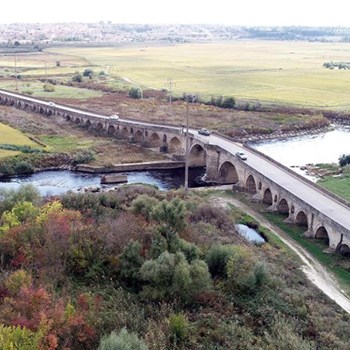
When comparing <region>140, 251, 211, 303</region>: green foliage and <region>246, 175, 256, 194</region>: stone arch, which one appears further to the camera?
<region>246, 175, 256, 194</region>: stone arch

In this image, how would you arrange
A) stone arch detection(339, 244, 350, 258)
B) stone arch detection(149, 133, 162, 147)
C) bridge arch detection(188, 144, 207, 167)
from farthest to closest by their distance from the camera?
stone arch detection(149, 133, 162, 147)
bridge arch detection(188, 144, 207, 167)
stone arch detection(339, 244, 350, 258)

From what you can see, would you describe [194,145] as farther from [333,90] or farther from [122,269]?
[333,90]

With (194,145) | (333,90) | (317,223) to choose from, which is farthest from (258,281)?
(333,90)

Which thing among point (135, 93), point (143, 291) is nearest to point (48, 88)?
point (135, 93)

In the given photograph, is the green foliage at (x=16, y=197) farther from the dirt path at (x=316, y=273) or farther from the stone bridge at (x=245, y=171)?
the stone bridge at (x=245, y=171)

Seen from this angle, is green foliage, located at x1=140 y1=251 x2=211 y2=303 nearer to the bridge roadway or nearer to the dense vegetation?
the dense vegetation

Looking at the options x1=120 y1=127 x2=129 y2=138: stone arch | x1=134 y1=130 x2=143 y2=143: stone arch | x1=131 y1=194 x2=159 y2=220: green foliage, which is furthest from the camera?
x1=120 y1=127 x2=129 y2=138: stone arch

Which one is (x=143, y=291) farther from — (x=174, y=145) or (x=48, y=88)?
(x=48, y=88)

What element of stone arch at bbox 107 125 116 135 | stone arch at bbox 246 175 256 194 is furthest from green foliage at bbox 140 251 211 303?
stone arch at bbox 107 125 116 135
